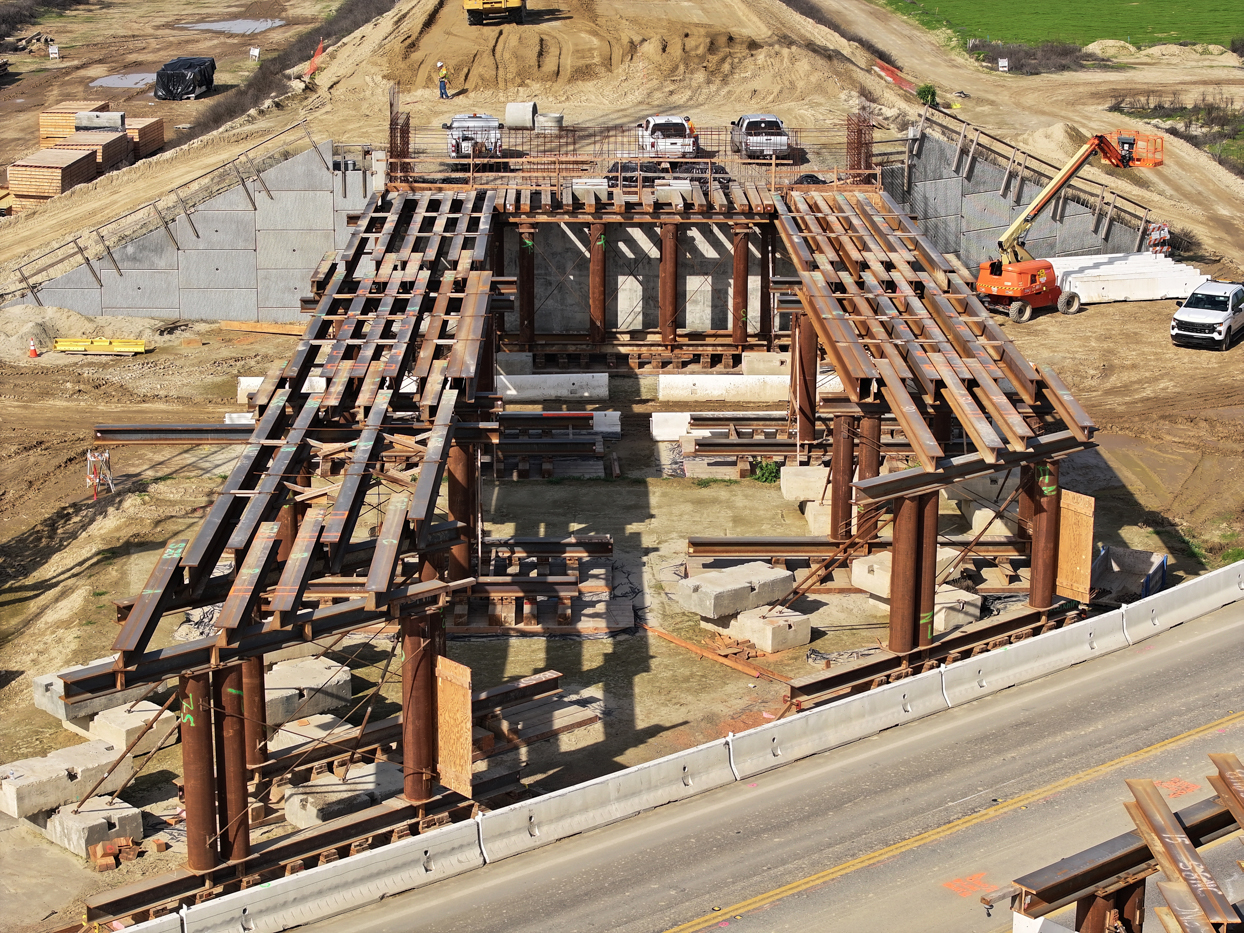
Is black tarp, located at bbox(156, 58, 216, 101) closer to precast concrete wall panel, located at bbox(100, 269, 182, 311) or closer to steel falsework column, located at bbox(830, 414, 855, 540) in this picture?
precast concrete wall panel, located at bbox(100, 269, 182, 311)

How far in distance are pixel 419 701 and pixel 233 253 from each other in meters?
30.5

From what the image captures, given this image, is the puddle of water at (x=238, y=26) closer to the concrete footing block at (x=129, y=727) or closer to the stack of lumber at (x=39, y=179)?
the stack of lumber at (x=39, y=179)

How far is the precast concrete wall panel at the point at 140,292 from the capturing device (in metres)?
46.7

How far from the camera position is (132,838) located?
20.5m

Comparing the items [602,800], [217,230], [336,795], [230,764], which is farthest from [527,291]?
[230,764]

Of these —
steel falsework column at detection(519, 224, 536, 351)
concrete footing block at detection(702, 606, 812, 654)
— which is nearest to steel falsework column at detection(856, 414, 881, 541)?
concrete footing block at detection(702, 606, 812, 654)

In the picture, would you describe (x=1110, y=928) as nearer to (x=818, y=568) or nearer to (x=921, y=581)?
(x=921, y=581)

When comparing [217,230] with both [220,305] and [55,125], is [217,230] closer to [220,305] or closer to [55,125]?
[220,305]

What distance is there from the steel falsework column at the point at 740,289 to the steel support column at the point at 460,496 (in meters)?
17.6

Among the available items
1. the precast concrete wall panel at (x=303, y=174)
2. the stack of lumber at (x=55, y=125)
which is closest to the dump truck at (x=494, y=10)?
the stack of lumber at (x=55, y=125)

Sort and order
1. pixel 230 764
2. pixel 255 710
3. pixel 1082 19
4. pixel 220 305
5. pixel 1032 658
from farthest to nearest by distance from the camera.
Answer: pixel 1082 19 → pixel 220 305 → pixel 1032 658 → pixel 255 710 → pixel 230 764

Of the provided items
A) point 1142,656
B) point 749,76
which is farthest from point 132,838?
point 749,76

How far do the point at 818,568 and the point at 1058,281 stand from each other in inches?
951

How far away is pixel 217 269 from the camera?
47125 mm
